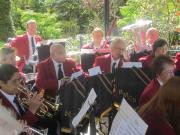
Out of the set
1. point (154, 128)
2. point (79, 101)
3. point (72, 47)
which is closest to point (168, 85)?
point (154, 128)

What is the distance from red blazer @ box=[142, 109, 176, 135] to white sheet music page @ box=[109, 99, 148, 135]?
0.20m

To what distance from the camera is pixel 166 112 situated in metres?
2.56

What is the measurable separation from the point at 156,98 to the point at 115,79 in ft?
6.33

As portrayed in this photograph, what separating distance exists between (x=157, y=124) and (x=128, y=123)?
0.26 m

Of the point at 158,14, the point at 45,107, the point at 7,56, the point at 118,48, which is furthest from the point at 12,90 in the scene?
the point at 158,14

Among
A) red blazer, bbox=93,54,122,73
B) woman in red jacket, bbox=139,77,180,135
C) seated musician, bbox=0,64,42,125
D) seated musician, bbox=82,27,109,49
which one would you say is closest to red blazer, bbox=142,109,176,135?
woman in red jacket, bbox=139,77,180,135

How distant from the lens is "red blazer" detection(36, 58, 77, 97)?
5.53m

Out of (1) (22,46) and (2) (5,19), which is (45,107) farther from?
(2) (5,19)

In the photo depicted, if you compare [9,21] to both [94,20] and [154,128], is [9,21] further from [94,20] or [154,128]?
[154,128]

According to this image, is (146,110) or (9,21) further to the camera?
(9,21)

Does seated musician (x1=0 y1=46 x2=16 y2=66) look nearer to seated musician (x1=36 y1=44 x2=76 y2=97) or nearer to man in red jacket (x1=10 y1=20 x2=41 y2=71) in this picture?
seated musician (x1=36 y1=44 x2=76 y2=97)

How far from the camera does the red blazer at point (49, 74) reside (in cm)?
553

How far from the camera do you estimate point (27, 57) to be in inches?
341

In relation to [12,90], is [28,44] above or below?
below
